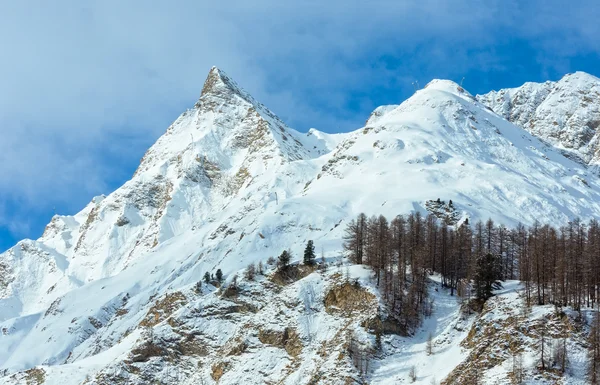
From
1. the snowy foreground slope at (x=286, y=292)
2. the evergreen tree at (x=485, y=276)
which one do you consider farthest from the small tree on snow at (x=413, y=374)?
the evergreen tree at (x=485, y=276)

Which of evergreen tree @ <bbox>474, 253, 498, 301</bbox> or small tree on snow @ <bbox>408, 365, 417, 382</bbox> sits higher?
evergreen tree @ <bbox>474, 253, 498, 301</bbox>

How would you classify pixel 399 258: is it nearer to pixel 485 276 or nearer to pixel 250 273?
pixel 485 276

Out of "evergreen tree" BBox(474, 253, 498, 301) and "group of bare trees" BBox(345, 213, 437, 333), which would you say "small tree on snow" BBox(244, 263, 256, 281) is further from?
"evergreen tree" BBox(474, 253, 498, 301)

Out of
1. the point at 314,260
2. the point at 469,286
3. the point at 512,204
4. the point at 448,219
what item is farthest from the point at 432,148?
the point at 469,286

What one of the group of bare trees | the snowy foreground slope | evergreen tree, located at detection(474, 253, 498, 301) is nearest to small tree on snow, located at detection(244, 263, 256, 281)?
the snowy foreground slope

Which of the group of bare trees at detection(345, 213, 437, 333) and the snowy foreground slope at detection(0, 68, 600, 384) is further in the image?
the group of bare trees at detection(345, 213, 437, 333)

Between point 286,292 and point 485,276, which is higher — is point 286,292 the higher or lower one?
the lower one

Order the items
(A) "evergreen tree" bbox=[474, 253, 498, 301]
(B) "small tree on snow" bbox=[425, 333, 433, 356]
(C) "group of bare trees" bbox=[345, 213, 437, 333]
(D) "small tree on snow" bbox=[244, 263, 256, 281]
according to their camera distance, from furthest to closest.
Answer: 1. (D) "small tree on snow" bbox=[244, 263, 256, 281]
2. (C) "group of bare trees" bbox=[345, 213, 437, 333]
3. (A) "evergreen tree" bbox=[474, 253, 498, 301]
4. (B) "small tree on snow" bbox=[425, 333, 433, 356]

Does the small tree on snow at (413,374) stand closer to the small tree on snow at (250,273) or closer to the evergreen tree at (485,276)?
the evergreen tree at (485,276)

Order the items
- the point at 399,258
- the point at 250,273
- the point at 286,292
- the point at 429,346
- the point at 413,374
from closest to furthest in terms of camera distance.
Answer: the point at 413,374 < the point at 429,346 < the point at 286,292 < the point at 399,258 < the point at 250,273

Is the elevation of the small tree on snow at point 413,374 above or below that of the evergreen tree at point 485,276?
below

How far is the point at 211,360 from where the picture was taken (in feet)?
292

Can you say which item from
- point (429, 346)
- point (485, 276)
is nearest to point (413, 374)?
point (429, 346)

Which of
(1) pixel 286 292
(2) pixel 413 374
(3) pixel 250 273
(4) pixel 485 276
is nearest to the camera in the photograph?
(2) pixel 413 374
